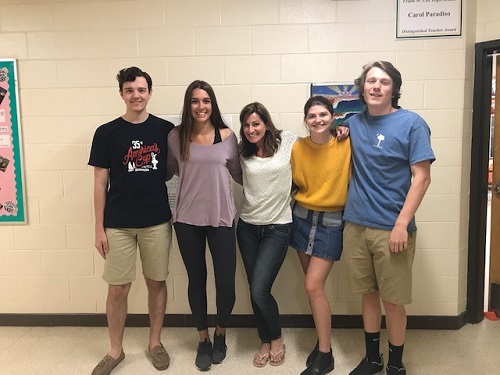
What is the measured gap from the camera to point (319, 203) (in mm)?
2232

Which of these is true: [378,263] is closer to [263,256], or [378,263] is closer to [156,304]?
[263,256]

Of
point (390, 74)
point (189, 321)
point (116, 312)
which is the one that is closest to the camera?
point (390, 74)

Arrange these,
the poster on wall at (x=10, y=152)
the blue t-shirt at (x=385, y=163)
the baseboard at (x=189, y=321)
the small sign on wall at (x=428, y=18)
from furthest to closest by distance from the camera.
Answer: the baseboard at (x=189, y=321) < the poster on wall at (x=10, y=152) < the small sign on wall at (x=428, y=18) < the blue t-shirt at (x=385, y=163)

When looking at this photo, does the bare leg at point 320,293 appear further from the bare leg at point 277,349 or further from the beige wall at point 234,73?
the beige wall at point 234,73

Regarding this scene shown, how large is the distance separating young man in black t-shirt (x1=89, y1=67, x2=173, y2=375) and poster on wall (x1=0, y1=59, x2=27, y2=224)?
2.89 feet

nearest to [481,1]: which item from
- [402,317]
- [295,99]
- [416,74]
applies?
[416,74]

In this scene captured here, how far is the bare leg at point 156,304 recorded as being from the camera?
246 centimetres

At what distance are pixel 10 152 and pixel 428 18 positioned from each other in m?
2.91

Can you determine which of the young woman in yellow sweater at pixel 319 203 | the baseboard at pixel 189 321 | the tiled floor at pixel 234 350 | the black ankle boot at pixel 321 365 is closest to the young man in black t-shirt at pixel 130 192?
the tiled floor at pixel 234 350

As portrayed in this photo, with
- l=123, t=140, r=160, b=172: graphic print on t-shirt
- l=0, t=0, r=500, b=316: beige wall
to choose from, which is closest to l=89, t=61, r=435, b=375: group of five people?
l=123, t=140, r=160, b=172: graphic print on t-shirt

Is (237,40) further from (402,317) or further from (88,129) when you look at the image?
(402,317)

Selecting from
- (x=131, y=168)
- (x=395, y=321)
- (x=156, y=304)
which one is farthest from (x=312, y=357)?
(x=131, y=168)

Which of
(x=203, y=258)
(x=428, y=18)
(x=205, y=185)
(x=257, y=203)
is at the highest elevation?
(x=428, y=18)

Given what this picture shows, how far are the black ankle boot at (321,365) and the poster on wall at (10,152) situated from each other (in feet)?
7.04
